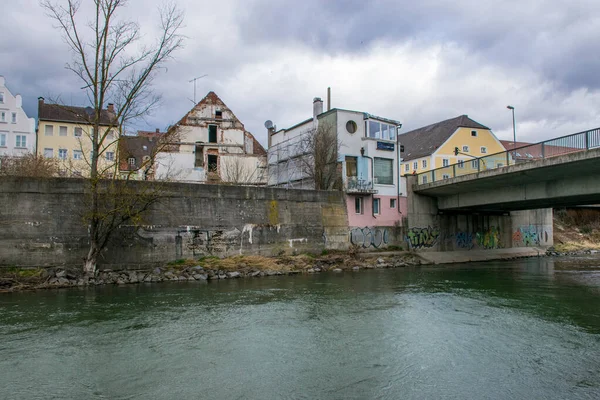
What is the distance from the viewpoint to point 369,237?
33.9 m

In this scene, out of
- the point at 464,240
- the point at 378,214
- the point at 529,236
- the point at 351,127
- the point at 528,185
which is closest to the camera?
the point at 528,185

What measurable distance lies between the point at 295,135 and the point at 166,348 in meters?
31.2

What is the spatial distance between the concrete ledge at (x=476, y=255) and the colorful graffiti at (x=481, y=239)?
645 millimetres

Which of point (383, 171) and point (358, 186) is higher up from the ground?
point (383, 171)

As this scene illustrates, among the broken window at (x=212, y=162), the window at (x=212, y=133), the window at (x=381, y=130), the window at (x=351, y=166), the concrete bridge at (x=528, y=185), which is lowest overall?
the concrete bridge at (x=528, y=185)

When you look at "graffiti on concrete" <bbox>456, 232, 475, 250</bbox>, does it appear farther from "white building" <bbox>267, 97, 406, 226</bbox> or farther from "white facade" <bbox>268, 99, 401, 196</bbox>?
"white facade" <bbox>268, 99, 401, 196</bbox>

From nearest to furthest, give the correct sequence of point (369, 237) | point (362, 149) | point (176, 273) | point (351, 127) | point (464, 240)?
1. point (176, 273)
2. point (369, 237)
3. point (362, 149)
4. point (351, 127)
5. point (464, 240)

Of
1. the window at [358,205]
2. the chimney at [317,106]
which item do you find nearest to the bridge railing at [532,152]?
the window at [358,205]

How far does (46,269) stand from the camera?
21.7 metres

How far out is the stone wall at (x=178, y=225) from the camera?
22.4 m

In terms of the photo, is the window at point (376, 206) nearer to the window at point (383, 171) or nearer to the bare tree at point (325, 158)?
the window at point (383, 171)

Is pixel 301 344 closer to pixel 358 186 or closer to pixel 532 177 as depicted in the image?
pixel 532 177

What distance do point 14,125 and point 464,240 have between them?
180 feet

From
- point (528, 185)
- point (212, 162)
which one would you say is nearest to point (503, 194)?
point (528, 185)
